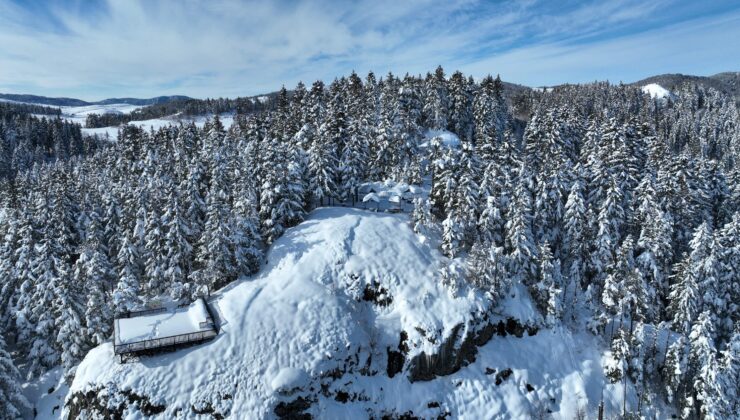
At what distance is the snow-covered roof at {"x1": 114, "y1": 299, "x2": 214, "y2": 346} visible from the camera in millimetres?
33125

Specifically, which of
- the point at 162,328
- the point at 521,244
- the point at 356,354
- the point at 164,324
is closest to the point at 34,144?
the point at 164,324

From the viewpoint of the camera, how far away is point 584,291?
4797 cm

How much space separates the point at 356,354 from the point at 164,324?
16523 mm

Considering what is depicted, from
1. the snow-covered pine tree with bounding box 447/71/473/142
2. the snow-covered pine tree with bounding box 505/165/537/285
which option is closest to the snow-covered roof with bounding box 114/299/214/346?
the snow-covered pine tree with bounding box 505/165/537/285

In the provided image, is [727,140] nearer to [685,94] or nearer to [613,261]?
[685,94]

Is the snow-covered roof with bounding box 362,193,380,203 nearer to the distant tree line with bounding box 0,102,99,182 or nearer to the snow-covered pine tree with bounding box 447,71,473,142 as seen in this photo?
the snow-covered pine tree with bounding box 447,71,473,142

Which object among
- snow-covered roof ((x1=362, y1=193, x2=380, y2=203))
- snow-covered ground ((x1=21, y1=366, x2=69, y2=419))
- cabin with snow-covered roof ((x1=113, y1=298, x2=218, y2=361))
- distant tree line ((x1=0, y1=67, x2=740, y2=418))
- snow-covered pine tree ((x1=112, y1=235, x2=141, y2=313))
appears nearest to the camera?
cabin with snow-covered roof ((x1=113, y1=298, x2=218, y2=361))

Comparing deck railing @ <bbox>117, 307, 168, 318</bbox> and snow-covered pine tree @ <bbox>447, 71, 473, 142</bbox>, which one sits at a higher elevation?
snow-covered pine tree @ <bbox>447, 71, 473, 142</bbox>

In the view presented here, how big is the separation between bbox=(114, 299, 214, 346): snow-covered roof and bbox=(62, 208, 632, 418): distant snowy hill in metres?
1.56

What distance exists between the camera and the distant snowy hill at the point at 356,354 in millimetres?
31312

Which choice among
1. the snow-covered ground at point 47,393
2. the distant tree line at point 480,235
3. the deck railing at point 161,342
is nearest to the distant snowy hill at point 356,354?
the deck railing at point 161,342

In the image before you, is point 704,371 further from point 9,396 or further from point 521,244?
point 9,396

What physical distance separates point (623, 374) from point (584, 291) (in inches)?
473

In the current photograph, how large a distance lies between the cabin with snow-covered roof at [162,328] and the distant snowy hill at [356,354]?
38.7 inches
